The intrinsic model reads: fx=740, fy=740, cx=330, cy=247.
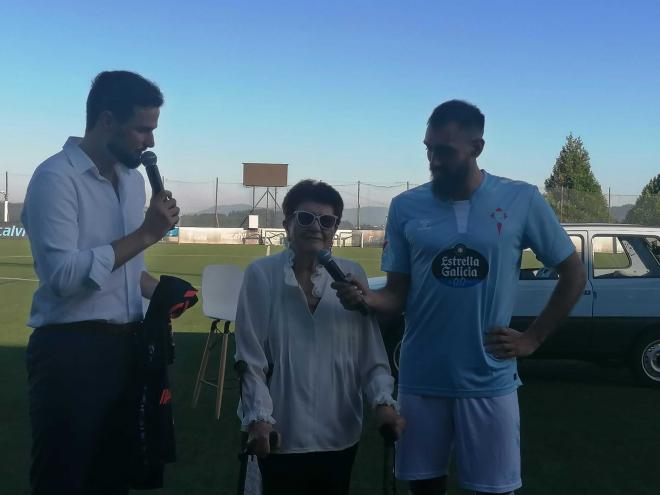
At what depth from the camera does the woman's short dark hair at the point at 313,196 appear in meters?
2.49

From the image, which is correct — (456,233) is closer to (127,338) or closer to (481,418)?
(481,418)

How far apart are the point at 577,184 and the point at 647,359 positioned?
42.9 m

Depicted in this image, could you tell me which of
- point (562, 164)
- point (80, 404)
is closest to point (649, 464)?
point (80, 404)

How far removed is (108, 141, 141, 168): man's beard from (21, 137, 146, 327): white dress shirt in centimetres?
8

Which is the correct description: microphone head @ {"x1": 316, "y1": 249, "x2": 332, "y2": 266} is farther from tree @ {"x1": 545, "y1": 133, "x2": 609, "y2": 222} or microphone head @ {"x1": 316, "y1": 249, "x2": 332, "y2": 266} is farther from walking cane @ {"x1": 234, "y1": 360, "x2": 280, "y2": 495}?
tree @ {"x1": 545, "y1": 133, "x2": 609, "y2": 222}

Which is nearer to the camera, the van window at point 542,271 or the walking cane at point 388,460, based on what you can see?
the walking cane at point 388,460

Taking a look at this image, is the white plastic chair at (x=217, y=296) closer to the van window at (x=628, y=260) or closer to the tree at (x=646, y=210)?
the van window at (x=628, y=260)

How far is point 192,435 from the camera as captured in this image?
5414 mm

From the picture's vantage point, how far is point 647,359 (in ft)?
24.2

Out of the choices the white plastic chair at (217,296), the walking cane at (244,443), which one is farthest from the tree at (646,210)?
the walking cane at (244,443)

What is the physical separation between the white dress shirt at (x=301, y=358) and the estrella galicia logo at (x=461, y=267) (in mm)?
363

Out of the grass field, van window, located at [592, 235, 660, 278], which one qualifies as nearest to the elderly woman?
the grass field

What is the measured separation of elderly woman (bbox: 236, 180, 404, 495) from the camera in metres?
2.36

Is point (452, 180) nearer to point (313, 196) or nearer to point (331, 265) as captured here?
point (313, 196)
